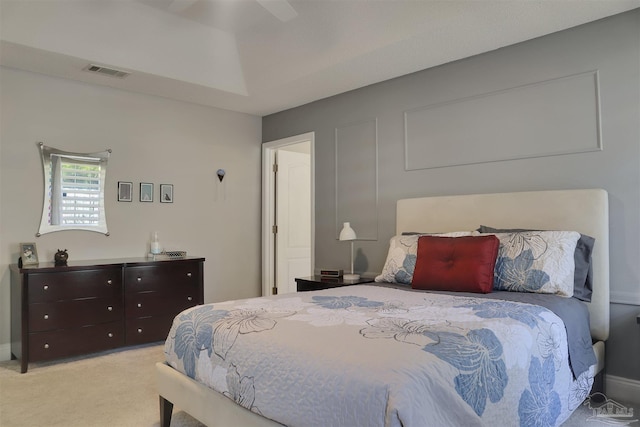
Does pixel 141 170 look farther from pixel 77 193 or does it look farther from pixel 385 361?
pixel 385 361

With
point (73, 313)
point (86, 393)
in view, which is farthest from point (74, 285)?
point (86, 393)

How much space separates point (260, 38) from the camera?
A: 159 inches

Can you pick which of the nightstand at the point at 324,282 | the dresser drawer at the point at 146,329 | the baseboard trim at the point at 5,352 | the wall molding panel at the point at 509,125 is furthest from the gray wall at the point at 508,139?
the baseboard trim at the point at 5,352

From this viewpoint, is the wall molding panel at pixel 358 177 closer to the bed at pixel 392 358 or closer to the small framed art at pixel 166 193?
the bed at pixel 392 358

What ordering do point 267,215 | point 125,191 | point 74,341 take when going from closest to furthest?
point 74,341 → point 125,191 → point 267,215

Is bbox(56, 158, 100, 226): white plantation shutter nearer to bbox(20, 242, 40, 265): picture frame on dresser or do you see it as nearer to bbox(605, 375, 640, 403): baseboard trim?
bbox(20, 242, 40, 265): picture frame on dresser

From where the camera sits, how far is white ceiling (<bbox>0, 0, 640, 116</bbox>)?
3.04 metres

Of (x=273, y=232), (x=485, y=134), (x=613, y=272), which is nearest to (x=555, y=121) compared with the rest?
(x=485, y=134)

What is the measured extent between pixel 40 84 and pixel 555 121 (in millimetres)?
4331

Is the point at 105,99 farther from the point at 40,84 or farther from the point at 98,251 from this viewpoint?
the point at 98,251

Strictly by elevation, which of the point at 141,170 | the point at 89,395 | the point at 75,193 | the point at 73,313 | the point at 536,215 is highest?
the point at 141,170

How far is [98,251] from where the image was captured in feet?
14.0

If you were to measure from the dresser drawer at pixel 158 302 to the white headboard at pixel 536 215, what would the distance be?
2195mm

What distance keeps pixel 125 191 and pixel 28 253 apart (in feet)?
3.37
